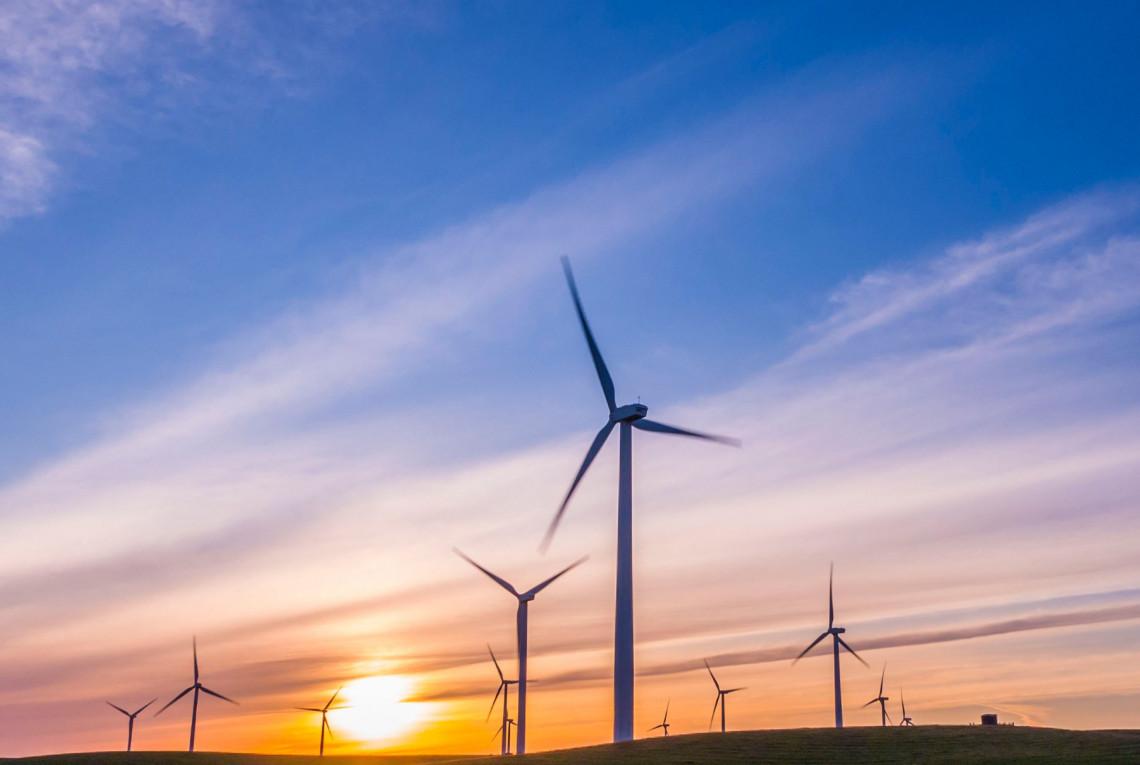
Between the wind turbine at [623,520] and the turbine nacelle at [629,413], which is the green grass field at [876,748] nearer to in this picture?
the wind turbine at [623,520]

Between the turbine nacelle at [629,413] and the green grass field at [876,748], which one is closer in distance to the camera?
the green grass field at [876,748]

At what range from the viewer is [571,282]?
100625 millimetres

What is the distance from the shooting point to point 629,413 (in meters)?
95.7

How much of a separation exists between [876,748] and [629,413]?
32738 millimetres

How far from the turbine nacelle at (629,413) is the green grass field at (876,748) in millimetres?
26585

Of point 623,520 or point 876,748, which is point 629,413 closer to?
point 623,520

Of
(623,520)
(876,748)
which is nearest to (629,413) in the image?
(623,520)

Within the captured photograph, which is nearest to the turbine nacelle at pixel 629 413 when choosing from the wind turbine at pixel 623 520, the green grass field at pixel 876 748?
the wind turbine at pixel 623 520

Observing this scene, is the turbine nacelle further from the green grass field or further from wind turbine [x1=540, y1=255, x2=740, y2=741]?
the green grass field

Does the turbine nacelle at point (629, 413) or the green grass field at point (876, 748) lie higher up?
the turbine nacelle at point (629, 413)

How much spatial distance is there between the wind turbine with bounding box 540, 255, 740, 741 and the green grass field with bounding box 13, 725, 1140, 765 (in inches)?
163

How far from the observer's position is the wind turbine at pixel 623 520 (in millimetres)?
85125

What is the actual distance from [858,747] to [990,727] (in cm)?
1694

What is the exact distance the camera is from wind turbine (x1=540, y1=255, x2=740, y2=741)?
85125mm
